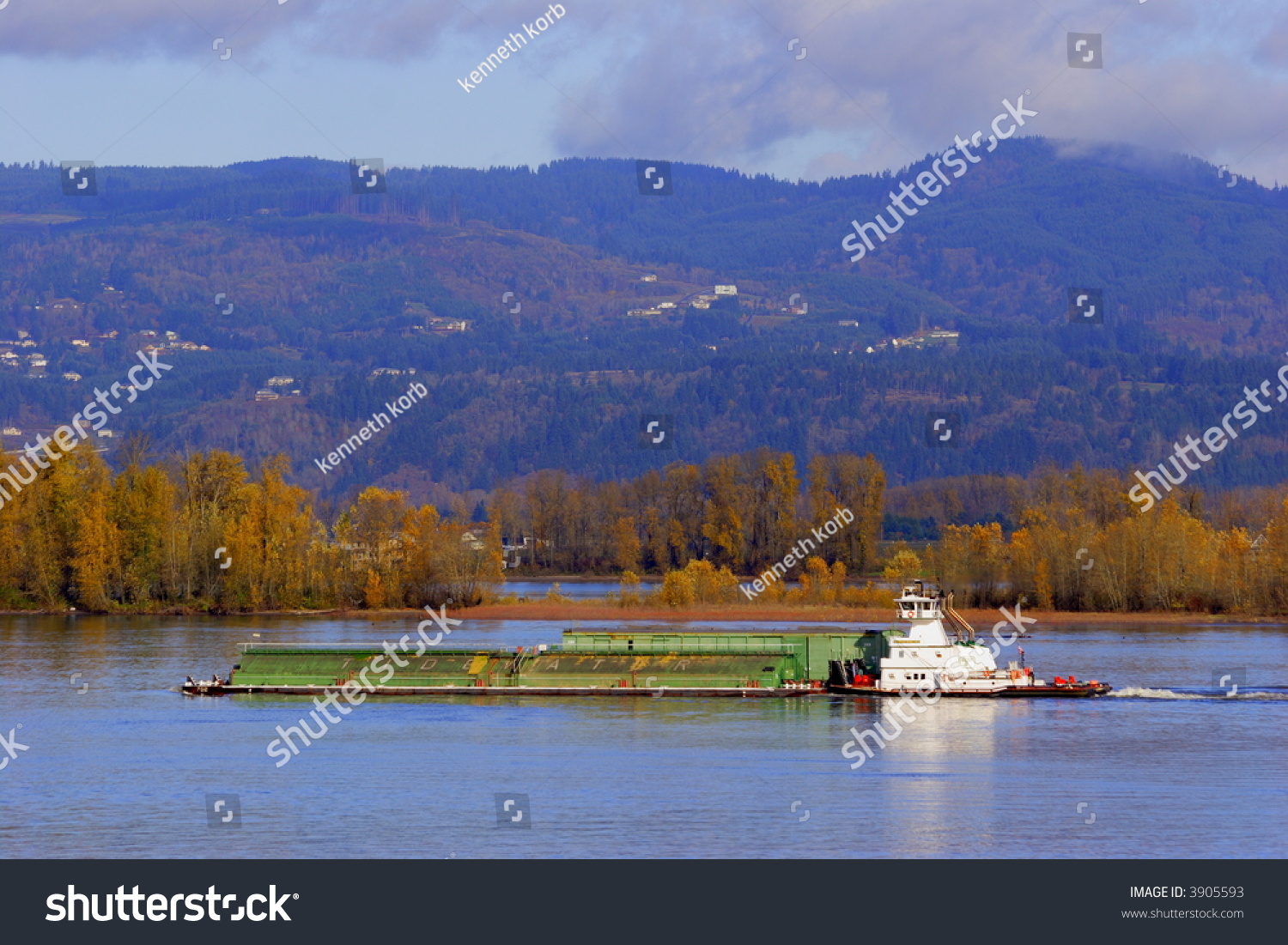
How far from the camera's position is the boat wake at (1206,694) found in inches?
2857

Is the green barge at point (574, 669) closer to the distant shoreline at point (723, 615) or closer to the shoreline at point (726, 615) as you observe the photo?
the distant shoreline at point (723, 615)

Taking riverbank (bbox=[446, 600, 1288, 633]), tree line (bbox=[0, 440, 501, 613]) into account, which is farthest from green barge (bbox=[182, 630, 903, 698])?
tree line (bbox=[0, 440, 501, 613])

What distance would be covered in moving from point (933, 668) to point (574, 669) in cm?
1711

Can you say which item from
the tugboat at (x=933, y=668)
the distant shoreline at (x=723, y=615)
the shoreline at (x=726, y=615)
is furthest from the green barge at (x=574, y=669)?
the shoreline at (x=726, y=615)

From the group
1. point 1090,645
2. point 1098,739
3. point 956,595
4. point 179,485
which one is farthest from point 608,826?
point 179,485

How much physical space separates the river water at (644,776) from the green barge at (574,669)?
2138 millimetres

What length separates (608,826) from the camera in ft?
149

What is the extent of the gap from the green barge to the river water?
214cm

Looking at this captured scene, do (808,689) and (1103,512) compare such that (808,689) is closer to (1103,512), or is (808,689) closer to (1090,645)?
(1090,645)

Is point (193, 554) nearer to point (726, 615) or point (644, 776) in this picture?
point (726, 615)

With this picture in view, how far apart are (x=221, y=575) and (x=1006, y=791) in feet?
330

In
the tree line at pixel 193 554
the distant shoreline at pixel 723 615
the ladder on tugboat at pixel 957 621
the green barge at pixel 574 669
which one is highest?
the tree line at pixel 193 554
